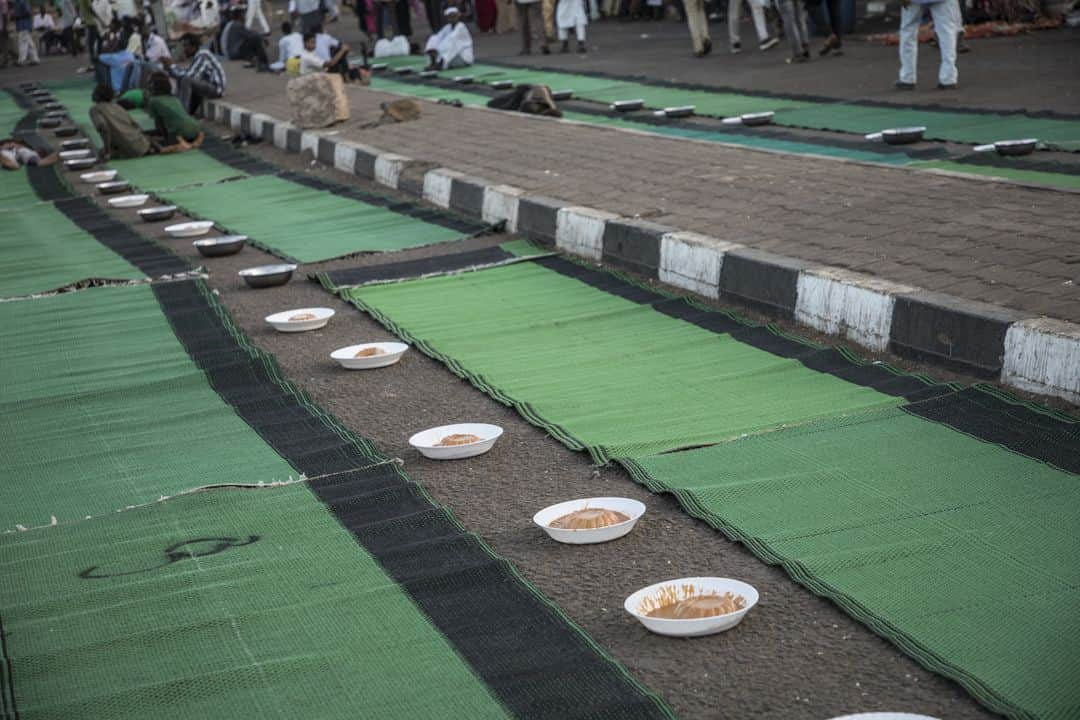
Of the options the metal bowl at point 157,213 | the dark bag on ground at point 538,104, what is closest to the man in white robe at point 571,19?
the dark bag on ground at point 538,104

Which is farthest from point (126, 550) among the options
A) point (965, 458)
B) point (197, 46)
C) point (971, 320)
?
point (197, 46)

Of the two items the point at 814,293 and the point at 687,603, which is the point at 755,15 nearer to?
the point at 814,293

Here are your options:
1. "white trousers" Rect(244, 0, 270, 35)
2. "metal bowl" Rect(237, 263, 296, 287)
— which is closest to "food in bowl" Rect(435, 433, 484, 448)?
"metal bowl" Rect(237, 263, 296, 287)

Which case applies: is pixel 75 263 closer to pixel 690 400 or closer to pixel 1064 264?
pixel 690 400

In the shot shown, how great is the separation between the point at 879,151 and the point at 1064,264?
5124 millimetres

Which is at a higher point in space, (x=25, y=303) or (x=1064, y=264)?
(x=1064, y=264)

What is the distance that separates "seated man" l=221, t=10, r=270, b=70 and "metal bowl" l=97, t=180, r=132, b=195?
1314cm

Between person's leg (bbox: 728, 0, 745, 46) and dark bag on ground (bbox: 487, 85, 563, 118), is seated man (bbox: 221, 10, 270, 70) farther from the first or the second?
dark bag on ground (bbox: 487, 85, 563, 118)

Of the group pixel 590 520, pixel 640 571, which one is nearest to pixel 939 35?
pixel 590 520

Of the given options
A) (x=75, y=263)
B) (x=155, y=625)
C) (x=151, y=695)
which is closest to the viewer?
(x=151, y=695)

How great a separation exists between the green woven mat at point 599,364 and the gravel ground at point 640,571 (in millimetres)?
172

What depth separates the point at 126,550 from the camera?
378cm

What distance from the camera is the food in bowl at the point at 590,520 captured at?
3580mm

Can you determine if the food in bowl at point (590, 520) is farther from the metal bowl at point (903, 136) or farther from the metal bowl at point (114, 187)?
the metal bowl at point (114, 187)
